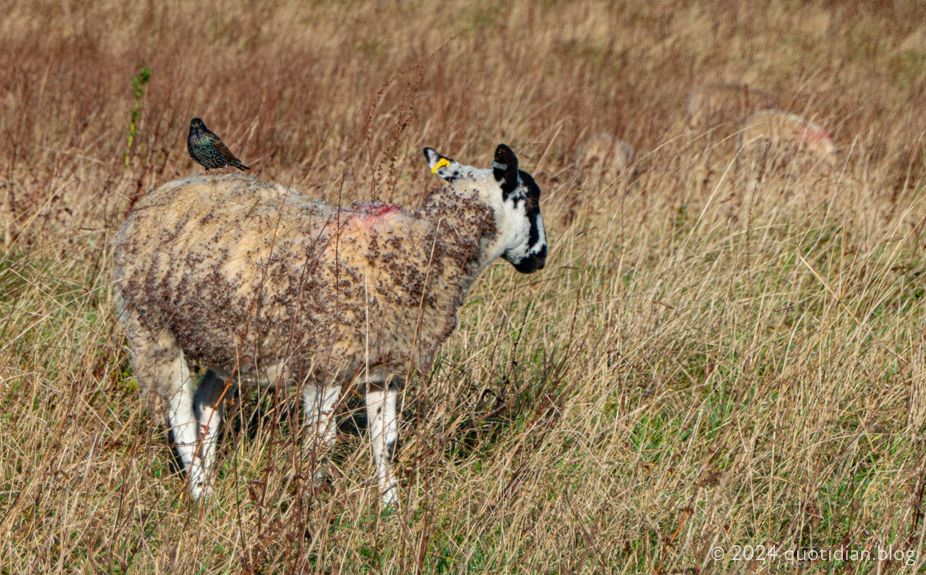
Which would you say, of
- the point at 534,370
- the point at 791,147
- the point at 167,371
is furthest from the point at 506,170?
the point at 791,147

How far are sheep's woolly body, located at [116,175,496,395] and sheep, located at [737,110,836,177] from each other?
3181mm

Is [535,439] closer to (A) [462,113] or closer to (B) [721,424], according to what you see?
(B) [721,424]

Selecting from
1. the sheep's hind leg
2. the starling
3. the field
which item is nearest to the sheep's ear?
the field

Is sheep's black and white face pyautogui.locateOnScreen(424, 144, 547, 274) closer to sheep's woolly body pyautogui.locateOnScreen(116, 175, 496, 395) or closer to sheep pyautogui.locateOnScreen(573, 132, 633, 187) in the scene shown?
sheep's woolly body pyautogui.locateOnScreen(116, 175, 496, 395)

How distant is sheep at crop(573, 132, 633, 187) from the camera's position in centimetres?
551

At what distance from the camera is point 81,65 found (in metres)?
7.69

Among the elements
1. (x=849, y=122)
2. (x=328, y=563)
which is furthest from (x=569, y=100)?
(x=328, y=563)

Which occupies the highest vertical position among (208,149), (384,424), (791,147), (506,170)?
(506,170)

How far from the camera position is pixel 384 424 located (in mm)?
3033

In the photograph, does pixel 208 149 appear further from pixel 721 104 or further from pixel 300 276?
pixel 721 104

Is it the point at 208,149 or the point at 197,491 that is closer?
the point at 197,491

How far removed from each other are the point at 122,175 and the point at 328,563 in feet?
11.5

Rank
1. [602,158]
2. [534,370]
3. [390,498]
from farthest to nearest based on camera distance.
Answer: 1. [602,158]
2. [534,370]
3. [390,498]

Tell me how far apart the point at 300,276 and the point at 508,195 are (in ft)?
2.79
